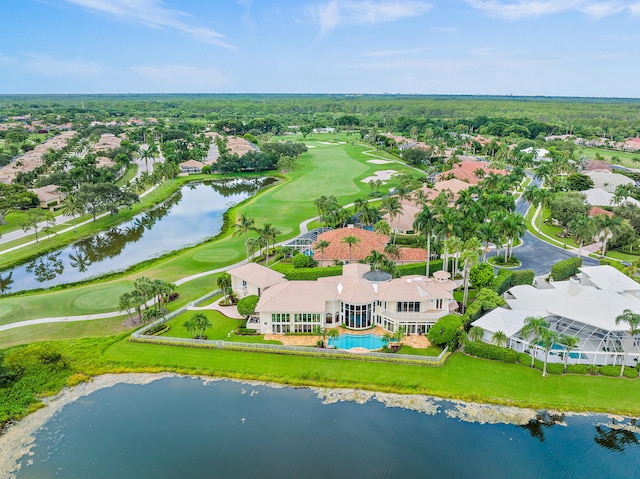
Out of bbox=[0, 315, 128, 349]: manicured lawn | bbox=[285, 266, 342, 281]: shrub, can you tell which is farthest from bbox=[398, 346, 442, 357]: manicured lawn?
bbox=[0, 315, 128, 349]: manicured lawn

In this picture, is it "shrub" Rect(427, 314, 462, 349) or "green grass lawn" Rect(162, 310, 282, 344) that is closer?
"shrub" Rect(427, 314, 462, 349)

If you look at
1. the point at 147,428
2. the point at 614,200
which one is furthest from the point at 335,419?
the point at 614,200

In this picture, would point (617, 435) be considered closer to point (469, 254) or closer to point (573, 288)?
point (573, 288)

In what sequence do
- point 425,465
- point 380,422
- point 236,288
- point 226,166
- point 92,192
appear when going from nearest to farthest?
point 425,465, point 380,422, point 236,288, point 92,192, point 226,166

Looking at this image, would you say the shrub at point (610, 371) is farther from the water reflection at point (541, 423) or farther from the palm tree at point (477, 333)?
the palm tree at point (477, 333)

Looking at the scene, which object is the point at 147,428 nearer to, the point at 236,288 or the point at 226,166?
the point at 236,288

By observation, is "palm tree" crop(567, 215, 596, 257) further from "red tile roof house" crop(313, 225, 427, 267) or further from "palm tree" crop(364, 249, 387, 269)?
"palm tree" crop(364, 249, 387, 269)

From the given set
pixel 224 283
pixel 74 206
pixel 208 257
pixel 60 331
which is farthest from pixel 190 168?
pixel 60 331
